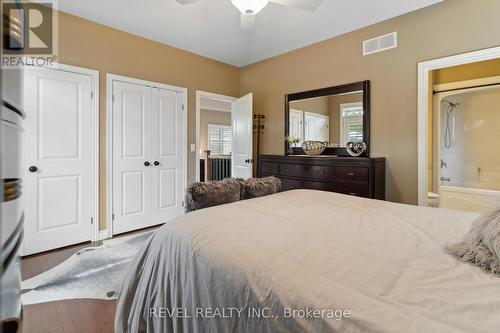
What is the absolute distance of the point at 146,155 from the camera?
3.59 m

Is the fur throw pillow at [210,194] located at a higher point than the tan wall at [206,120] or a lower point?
lower

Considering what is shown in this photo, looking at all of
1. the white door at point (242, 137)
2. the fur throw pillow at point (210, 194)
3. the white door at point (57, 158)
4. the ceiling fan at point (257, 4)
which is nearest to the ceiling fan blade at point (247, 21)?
the ceiling fan at point (257, 4)

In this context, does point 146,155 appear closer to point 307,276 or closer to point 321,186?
point 321,186

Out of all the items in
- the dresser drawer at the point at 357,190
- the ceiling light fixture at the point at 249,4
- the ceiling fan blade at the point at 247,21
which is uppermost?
the ceiling fan blade at the point at 247,21

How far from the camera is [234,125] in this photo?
4664 millimetres

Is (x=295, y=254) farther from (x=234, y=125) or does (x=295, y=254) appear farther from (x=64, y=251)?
(x=234, y=125)

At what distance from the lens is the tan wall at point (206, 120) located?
27.7 feet

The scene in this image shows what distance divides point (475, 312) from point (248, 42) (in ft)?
12.7

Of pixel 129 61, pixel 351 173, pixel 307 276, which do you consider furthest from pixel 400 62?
pixel 129 61

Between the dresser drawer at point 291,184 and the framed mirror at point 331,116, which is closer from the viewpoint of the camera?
the framed mirror at point 331,116

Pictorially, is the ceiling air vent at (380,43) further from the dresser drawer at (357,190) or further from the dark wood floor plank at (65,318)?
the dark wood floor plank at (65,318)

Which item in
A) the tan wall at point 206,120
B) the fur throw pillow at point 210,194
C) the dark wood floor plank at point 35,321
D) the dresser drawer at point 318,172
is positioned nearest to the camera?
the dark wood floor plank at point 35,321

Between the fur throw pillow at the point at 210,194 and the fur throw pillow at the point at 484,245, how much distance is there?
1.27 m

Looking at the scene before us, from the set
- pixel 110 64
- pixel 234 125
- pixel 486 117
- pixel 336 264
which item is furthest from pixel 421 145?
pixel 110 64
